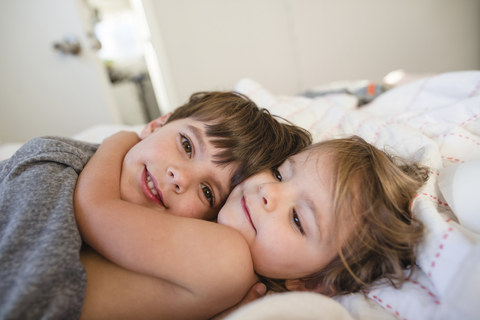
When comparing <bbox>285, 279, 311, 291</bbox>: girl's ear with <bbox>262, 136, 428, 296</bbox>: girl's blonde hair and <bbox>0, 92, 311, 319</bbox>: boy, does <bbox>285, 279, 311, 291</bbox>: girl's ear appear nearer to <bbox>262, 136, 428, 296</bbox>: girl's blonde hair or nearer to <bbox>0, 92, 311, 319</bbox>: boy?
<bbox>262, 136, 428, 296</bbox>: girl's blonde hair

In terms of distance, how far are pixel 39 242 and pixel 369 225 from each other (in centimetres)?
61

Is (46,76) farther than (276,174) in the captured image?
Yes

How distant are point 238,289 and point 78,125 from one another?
2.21m

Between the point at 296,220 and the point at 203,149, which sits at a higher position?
the point at 203,149

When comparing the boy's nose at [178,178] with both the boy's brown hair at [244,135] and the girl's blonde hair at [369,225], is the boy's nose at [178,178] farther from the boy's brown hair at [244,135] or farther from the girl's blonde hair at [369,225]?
the girl's blonde hair at [369,225]

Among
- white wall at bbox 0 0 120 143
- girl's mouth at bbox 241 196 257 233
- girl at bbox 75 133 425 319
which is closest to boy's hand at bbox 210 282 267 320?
girl at bbox 75 133 425 319

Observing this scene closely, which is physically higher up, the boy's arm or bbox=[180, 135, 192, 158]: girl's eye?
bbox=[180, 135, 192, 158]: girl's eye

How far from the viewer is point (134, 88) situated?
4.56 metres

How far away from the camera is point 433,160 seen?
70 cm

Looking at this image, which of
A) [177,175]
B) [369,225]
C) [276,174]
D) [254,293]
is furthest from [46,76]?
[369,225]

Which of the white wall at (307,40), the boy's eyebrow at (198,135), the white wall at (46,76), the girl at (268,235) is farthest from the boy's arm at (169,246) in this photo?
the white wall at (307,40)

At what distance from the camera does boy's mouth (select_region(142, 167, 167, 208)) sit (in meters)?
0.65

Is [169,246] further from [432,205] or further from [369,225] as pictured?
[432,205]

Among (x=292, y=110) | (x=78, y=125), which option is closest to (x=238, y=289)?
(x=292, y=110)
